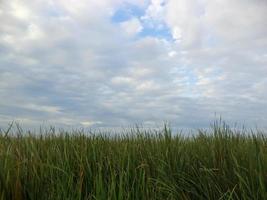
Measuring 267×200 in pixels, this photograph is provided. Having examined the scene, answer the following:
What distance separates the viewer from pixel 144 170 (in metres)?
4.17

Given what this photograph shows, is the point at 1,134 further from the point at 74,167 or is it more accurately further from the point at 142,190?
the point at 142,190

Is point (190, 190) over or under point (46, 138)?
under

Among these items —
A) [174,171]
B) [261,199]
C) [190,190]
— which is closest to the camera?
[261,199]

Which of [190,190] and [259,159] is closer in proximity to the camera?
[259,159]

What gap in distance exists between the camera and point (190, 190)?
14.0 feet

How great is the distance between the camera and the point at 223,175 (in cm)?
419

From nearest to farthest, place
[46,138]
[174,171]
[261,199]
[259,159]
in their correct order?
[261,199], [259,159], [174,171], [46,138]

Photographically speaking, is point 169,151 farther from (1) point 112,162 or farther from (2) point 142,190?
(2) point 142,190

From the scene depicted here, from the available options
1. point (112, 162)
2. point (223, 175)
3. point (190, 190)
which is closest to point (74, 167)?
point (112, 162)

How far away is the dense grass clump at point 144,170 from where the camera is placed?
12.8 feet

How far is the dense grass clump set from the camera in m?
3.90

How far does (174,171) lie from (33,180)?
1.54 m

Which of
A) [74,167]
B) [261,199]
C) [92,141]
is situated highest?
[92,141]

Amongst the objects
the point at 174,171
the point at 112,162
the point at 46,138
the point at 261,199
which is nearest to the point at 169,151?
the point at 174,171
